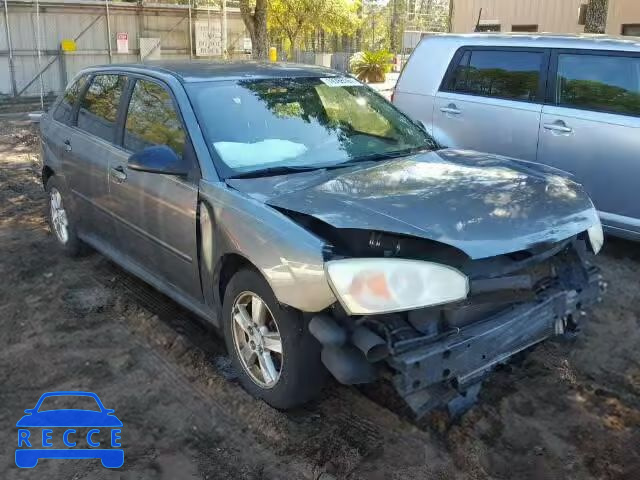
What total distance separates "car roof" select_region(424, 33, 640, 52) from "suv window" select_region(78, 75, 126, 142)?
11.7 feet

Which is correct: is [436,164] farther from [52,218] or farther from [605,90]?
[52,218]

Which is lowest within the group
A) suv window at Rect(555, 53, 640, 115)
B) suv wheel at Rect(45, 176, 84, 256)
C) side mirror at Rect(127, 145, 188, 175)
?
suv wheel at Rect(45, 176, 84, 256)

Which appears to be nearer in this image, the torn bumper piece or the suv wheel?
the torn bumper piece

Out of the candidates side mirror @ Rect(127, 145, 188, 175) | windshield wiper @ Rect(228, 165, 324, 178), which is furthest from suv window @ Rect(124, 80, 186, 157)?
windshield wiper @ Rect(228, 165, 324, 178)

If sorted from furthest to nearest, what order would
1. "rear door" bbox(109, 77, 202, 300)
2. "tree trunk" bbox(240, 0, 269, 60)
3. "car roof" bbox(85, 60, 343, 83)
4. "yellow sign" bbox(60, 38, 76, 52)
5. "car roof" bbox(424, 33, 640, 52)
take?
"yellow sign" bbox(60, 38, 76, 52)
"tree trunk" bbox(240, 0, 269, 60)
"car roof" bbox(424, 33, 640, 52)
"car roof" bbox(85, 60, 343, 83)
"rear door" bbox(109, 77, 202, 300)

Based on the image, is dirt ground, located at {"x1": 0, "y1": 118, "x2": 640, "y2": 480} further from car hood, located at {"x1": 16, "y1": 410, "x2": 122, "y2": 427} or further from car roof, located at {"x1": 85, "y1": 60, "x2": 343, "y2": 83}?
car roof, located at {"x1": 85, "y1": 60, "x2": 343, "y2": 83}

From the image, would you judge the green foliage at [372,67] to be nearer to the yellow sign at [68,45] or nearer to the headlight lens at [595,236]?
the yellow sign at [68,45]

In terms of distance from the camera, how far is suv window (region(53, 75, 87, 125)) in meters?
5.18

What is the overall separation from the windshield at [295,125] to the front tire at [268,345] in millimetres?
703

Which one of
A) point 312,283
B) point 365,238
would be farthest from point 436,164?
point 312,283

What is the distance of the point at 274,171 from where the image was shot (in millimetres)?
3502

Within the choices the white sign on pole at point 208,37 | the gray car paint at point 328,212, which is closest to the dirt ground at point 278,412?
the gray car paint at point 328,212

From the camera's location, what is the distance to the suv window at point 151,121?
3.75m

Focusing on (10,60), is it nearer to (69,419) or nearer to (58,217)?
(58,217)
